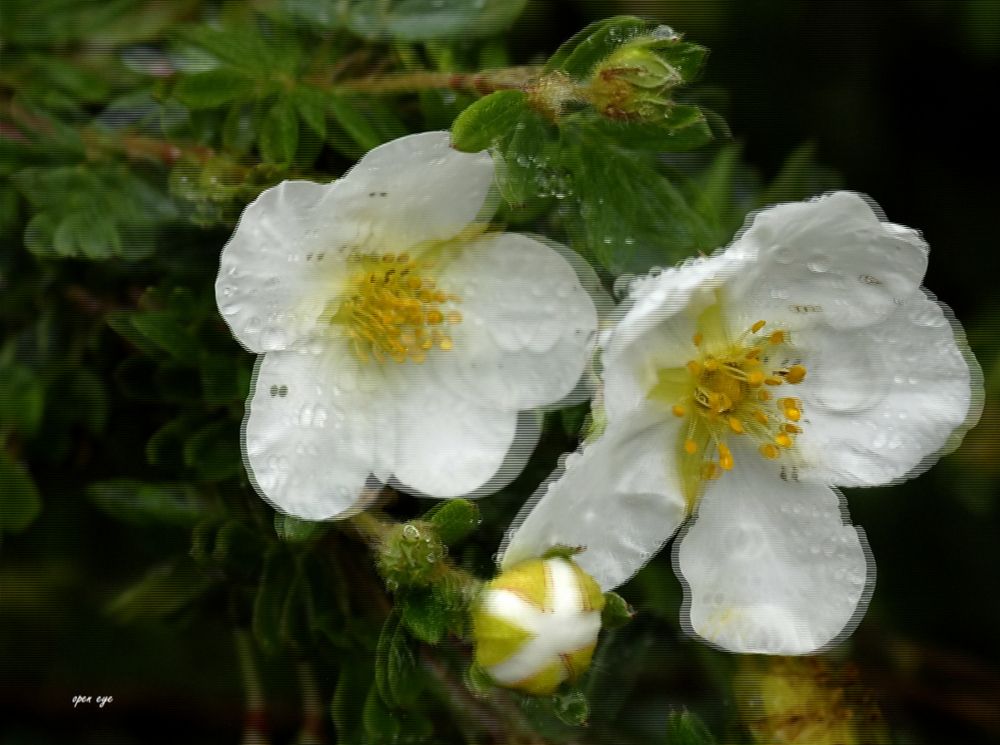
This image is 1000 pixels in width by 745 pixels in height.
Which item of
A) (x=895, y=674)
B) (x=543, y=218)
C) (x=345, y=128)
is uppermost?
(x=345, y=128)

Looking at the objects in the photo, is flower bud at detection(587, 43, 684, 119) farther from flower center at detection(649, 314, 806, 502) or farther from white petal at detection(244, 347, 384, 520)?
white petal at detection(244, 347, 384, 520)

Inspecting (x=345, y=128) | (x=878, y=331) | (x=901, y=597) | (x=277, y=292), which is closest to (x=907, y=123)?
(x=901, y=597)

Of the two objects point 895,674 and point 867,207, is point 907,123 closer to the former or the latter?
point 895,674

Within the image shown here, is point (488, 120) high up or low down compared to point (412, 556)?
up

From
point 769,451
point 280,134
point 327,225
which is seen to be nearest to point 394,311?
point 327,225

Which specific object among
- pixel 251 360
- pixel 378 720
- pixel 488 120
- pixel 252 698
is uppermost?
pixel 488 120

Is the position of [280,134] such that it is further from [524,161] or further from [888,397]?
[888,397]

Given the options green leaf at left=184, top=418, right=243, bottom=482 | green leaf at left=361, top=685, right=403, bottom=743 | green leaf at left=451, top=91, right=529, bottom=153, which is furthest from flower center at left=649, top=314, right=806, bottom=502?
green leaf at left=184, top=418, right=243, bottom=482
